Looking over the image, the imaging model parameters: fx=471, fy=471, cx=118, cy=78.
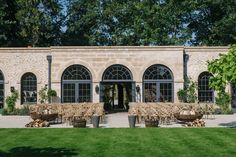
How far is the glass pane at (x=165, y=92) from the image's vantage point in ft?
108

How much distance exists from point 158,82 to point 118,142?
16657 mm

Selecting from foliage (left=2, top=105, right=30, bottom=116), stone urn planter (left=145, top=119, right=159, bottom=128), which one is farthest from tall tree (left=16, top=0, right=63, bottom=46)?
stone urn planter (left=145, top=119, right=159, bottom=128)

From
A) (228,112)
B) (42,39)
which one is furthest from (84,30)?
(228,112)

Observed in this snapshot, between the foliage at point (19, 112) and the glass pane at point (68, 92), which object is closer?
the foliage at point (19, 112)

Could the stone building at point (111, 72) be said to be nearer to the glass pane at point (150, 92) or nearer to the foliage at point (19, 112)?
the glass pane at point (150, 92)

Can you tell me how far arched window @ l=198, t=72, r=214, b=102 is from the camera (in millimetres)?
33969

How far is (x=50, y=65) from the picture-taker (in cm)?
3316

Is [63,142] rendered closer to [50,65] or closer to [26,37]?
[50,65]

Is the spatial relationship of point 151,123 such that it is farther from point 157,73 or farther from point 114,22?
point 114,22

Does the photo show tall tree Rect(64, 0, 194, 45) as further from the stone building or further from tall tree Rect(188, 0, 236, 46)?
the stone building

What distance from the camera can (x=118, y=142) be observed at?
16672 mm

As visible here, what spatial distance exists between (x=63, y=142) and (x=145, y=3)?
29549mm

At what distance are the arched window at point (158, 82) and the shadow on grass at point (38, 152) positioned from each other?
59.2ft

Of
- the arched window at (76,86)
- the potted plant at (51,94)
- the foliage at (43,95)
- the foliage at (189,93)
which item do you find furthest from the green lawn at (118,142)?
the arched window at (76,86)
